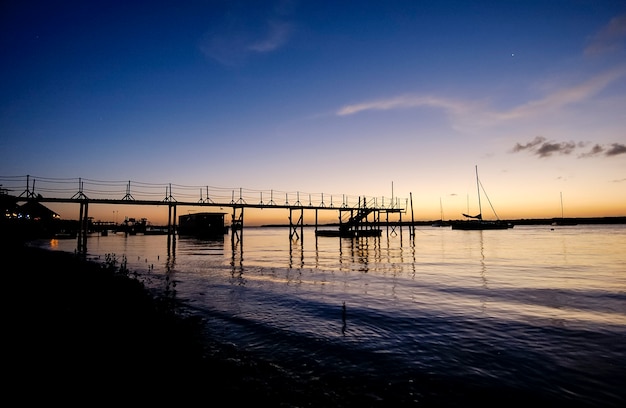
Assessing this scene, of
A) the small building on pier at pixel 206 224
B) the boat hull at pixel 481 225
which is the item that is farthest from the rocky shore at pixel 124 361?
the boat hull at pixel 481 225

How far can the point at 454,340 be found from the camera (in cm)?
849

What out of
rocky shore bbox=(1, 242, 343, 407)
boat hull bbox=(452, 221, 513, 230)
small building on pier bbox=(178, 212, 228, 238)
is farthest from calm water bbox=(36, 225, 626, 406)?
boat hull bbox=(452, 221, 513, 230)

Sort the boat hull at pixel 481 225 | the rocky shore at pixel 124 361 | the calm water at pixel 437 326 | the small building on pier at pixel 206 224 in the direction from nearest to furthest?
the rocky shore at pixel 124 361 → the calm water at pixel 437 326 → the small building on pier at pixel 206 224 → the boat hull at pixel 481 225

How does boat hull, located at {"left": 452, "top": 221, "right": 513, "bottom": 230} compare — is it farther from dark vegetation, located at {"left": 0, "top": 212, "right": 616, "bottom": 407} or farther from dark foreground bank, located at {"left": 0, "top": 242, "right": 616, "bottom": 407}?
dark vegetation, located at {"left": 0, "top": 212, "right": 616, "bottom": 407}

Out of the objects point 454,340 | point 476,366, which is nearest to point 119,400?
point 476,366

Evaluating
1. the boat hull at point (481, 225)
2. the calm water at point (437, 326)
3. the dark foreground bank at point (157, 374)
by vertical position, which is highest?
the boat hull at point (481, 225)

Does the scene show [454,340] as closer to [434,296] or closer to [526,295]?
[434,296]

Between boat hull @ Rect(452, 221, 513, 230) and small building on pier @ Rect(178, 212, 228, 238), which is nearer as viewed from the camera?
small building on pier @ Rect(178, 212, 228, 238)

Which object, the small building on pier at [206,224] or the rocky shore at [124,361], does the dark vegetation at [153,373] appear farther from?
the small building on pier at [206,224]

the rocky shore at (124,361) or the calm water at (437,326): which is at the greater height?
the rocky shore at (124,361)

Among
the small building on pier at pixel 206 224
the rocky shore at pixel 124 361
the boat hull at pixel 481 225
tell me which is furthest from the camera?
the boat hull at pixel 481 225

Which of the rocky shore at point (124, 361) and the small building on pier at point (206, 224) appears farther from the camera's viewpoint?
the small building on pier at point (206, 224)

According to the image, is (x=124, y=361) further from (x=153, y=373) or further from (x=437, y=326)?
(x=437, y=326)

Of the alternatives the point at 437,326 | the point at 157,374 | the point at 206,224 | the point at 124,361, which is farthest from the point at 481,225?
the point at 124,361
